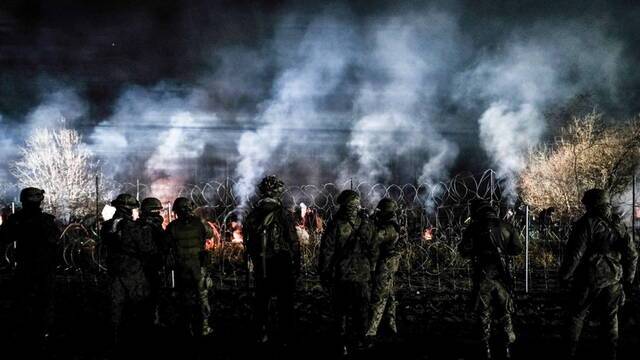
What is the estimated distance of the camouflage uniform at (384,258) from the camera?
6355 mm

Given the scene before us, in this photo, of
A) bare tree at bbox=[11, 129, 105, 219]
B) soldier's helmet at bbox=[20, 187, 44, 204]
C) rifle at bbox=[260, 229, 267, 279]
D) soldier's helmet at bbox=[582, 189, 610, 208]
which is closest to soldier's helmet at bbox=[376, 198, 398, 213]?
→ rifle at bbox=[260, 229, 267, 279]

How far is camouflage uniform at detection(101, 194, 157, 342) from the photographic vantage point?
602cm

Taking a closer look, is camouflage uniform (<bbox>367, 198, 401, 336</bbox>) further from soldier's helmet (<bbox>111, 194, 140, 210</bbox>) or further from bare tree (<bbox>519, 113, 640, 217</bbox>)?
bare tree (<bbox>519, 113, 640, 217</bbox>)

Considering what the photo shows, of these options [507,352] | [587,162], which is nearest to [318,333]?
[507,352]

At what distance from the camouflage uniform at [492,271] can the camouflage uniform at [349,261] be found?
126 centimetres

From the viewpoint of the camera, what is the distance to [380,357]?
20.0ft

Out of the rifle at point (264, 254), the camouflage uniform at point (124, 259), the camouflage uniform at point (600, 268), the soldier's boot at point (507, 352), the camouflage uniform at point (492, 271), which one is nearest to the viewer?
the camouflage uniform at point (600, 268)

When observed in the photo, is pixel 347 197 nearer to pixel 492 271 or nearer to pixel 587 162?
pixel 492 271

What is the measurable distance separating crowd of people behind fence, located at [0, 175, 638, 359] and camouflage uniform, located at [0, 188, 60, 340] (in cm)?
1

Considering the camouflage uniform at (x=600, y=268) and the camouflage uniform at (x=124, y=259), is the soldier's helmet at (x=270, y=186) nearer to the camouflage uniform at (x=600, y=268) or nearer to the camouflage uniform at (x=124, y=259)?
the camouflage uniform at (x=124, y=259)

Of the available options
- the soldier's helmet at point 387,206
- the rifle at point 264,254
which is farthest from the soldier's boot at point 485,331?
the rifle at point 264,254

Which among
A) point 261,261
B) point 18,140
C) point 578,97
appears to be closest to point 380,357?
point 261,261

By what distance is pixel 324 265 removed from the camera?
5898 millimetres

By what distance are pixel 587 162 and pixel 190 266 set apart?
83.7ft
